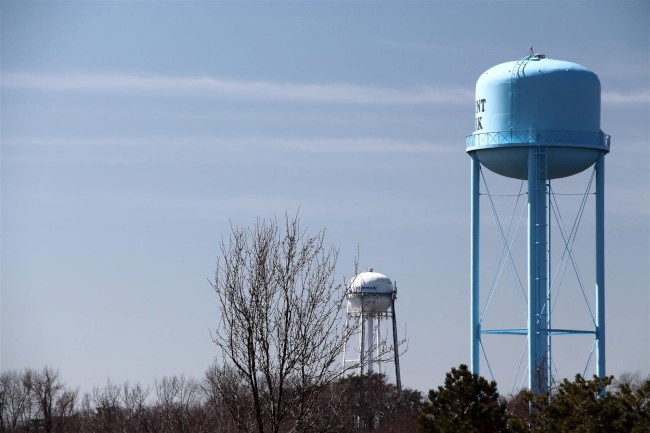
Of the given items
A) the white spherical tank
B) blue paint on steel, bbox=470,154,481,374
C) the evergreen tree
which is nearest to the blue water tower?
blue paint on steel, bbox=470,154,481,374

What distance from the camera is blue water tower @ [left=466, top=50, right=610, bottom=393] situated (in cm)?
4447

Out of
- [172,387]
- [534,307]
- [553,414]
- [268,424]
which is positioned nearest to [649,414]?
[553,414]

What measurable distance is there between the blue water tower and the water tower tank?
0.11 ft

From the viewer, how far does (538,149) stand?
44.7 meters

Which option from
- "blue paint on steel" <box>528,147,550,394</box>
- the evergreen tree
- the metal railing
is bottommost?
the evergreen tree

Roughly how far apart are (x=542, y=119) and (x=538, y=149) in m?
1.02

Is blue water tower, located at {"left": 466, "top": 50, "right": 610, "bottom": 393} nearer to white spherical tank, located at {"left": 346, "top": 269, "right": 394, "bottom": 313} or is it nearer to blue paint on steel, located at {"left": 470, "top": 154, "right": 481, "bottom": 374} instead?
blue paint on steel, located at {"left": 470, "top": 154, "right": 481, "bottom": 374}

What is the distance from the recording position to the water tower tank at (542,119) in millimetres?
44781

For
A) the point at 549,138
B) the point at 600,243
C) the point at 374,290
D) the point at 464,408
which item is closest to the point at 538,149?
the point at 549,138

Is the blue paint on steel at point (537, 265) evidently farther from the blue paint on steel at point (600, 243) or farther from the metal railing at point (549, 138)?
the blue paint on steel at point (600, 243)

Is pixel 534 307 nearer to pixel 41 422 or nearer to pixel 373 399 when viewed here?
pixel 373 399

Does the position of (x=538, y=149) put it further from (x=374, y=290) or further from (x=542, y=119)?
(x=374, y=290)

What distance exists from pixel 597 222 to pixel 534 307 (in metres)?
3.67

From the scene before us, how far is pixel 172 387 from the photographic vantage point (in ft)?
245
